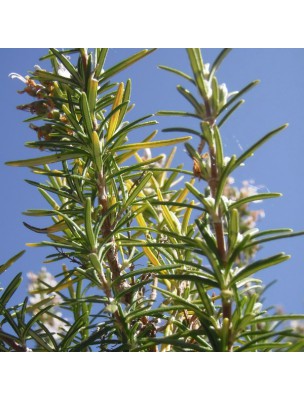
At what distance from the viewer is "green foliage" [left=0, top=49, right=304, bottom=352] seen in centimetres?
92

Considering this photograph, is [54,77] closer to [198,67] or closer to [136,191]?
[136,191]

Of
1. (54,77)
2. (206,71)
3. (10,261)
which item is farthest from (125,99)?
(10,261)

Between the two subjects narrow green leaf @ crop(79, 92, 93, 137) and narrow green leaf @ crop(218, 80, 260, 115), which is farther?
narrow green leaf @ crop(79, 92, 93, 137)

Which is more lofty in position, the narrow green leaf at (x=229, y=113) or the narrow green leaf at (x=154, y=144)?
the narrow green leaf at (x=154, y=144)

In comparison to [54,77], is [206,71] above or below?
below

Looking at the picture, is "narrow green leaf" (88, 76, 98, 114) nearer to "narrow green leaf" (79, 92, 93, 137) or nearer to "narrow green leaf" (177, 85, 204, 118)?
"narrow green leaf" (79, 92, 93, 137)

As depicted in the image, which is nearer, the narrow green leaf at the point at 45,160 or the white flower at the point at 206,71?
the white flower at the point at 206,71

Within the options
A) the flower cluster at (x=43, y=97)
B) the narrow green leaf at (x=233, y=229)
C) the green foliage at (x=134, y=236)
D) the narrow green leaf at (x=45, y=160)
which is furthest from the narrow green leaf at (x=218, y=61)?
the flower cluster at (x=43, y=97)

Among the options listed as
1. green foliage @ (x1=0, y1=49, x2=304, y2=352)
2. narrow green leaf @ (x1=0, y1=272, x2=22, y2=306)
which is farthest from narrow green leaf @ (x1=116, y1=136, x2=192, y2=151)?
narrow green leaf @ (x1=0, y1=272, x2=22, y2=306)

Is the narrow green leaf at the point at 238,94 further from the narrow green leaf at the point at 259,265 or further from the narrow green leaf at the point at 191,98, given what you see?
the narrow green leaf at the point at 259,265

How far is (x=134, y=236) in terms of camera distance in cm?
148

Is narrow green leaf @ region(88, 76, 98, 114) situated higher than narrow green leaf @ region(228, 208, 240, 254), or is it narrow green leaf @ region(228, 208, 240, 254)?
narrow green leaf @ region(88, 76, 98, 114)

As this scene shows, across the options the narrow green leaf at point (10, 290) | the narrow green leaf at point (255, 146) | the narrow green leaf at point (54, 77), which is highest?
the narrow green leaf at point (54, 77)

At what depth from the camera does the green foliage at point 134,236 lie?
0.92 metres
